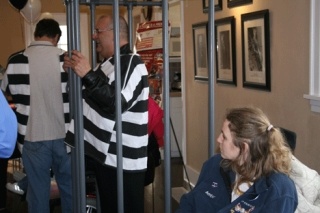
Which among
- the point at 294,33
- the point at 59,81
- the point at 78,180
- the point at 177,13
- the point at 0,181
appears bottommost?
the point at 0,181

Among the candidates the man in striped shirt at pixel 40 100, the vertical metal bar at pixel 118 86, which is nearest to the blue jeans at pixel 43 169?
the man in striped shirt at pixel 40 100

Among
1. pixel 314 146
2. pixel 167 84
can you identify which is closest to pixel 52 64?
pixel 167 84

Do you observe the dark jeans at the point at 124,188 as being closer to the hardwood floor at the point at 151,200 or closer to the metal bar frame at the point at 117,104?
the metal bar frame at the point at 117,104

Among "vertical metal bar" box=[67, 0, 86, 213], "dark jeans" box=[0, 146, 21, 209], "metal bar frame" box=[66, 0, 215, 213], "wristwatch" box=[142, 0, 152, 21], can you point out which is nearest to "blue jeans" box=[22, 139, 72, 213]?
"dark jeans" box=[0, 146, 21, 209]

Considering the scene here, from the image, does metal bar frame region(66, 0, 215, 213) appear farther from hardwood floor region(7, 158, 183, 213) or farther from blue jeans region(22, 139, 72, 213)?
hardwood floor region(7, 158, 183, 213)

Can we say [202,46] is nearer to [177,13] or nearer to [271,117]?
[271,117]

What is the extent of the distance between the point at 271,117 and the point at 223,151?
181 centimetres

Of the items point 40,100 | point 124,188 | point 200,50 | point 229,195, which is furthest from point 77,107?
point 200,50

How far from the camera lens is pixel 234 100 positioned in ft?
14.0

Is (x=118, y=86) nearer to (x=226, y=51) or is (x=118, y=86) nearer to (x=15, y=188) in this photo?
(x=226, y=51)

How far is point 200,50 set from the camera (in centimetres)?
491

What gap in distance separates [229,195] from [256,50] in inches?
77.4

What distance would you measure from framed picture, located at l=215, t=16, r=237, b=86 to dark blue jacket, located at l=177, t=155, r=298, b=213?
2166 mm

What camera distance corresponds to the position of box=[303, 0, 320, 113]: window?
2.98 m
